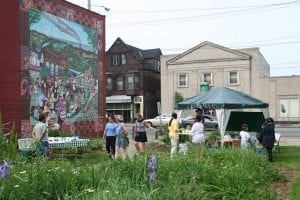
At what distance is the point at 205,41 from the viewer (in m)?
56.4

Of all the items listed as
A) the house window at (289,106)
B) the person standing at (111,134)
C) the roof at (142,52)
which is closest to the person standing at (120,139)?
the person standing at (111,134)

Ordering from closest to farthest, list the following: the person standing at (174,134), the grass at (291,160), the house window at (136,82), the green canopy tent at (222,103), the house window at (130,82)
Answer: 1. the grass at (291,160)
2. the person standing at (174,134)
3. the green canopy tent at (222,103)
4. the house window at (136,82)
5. the house window at (130,82)

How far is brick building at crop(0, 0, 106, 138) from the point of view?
755 inches

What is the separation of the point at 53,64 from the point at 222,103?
7.89m

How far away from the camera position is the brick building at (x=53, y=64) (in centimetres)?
1919

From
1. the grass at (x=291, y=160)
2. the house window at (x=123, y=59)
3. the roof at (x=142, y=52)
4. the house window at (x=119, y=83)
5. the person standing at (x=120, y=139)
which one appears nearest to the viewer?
the grass at (x=291, y=160)

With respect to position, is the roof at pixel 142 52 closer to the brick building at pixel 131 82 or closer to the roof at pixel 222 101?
the brick building at pixel 131 82

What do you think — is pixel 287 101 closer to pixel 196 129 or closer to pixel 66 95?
pixel 66 95

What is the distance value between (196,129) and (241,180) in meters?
7.28

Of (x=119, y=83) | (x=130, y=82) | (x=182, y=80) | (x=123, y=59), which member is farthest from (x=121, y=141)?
(x=123, y=59)

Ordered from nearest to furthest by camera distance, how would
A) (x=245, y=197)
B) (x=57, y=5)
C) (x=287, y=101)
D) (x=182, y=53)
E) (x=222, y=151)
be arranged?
(x=245, y=197), (x=222, y=151), (x=57, y=5), (x=287, y=101), (x=182, y=53)

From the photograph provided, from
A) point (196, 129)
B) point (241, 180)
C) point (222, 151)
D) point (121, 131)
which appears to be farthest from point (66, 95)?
point (241, 180)

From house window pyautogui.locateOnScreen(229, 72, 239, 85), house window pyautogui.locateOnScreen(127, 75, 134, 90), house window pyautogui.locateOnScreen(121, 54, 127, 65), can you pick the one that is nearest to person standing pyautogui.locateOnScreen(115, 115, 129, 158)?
house window pyautogui.locateOnScreen(229, 72, 239, 85)

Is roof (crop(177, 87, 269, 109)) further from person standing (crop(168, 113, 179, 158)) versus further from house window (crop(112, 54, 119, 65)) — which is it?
house window (crop(112, 54, 119, 65))
